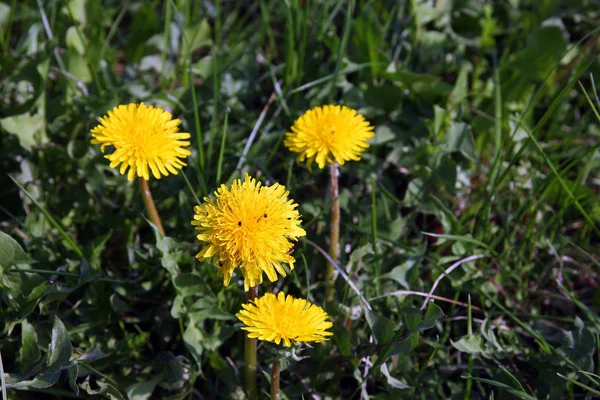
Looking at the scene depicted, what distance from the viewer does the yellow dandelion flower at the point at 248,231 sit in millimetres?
1273

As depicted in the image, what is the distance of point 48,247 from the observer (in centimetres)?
182

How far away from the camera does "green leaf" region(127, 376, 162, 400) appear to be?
4.91ft

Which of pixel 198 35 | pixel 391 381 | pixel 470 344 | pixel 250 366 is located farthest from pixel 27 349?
pixel 198 35

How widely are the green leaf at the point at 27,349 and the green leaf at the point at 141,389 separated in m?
0.25

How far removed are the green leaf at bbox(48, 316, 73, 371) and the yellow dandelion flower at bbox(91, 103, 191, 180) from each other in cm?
40

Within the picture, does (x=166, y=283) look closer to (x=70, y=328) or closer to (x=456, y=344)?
(x=70, y=328)

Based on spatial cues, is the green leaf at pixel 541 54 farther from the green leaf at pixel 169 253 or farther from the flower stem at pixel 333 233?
the green leaf at pixel 169 253

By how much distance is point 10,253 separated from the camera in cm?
154

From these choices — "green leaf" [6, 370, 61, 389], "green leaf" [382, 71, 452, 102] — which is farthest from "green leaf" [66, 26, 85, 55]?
"green leaf" [6, 370, 61, 389]

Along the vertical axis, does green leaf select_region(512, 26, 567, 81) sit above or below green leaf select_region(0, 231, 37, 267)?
above

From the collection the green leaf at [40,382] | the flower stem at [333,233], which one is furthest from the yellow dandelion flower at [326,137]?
the green leaf at [40,382]

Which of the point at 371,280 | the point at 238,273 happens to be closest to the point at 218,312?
the point at 238,273

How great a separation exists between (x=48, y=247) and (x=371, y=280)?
3.19 feet

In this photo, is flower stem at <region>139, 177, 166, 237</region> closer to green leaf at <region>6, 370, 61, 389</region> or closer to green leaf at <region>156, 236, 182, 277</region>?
green leaf at <region>156, 236, 182, 277</region>
